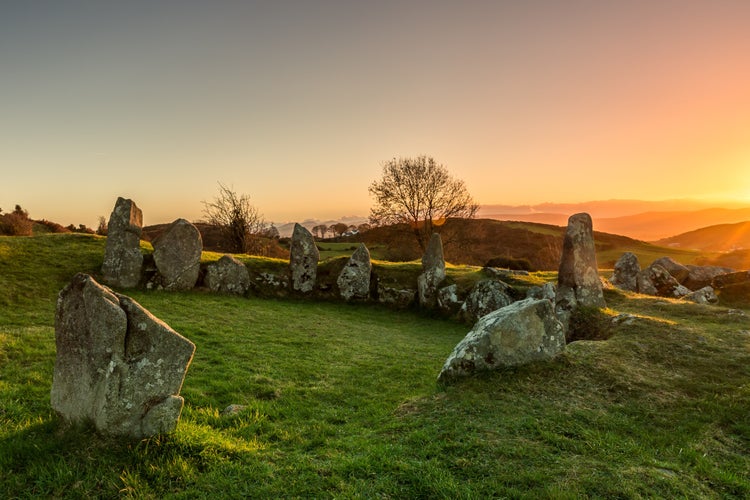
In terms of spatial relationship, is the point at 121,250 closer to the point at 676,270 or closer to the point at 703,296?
the point at 703,296

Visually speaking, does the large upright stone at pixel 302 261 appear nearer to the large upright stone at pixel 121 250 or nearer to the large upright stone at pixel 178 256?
the large upright stone at pixel 178 256

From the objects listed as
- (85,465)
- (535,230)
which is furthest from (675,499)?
(535,230)

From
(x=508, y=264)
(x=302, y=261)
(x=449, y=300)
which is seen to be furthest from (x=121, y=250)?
(x=508, y=264)

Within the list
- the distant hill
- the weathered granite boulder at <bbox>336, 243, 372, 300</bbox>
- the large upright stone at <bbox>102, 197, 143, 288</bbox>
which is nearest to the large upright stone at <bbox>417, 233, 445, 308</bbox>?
the weathered granite boulder at <bbox>336, 243, 372, 300</bbox>

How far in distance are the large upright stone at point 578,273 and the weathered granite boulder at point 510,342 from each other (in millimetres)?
6657

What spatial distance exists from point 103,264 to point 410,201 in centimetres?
3020

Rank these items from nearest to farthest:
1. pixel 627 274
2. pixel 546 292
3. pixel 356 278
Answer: pixel 546 292 < pixel 356 278 < pixel 627 274

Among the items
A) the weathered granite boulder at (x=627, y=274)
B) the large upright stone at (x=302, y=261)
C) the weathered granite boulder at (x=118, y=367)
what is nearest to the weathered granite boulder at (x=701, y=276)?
the weathered granite boulder at (x=627, y=274)

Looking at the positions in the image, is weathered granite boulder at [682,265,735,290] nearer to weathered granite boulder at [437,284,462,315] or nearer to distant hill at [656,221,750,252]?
weathered granite boulder at [437,284,462,315]

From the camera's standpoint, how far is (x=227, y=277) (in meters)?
21.2

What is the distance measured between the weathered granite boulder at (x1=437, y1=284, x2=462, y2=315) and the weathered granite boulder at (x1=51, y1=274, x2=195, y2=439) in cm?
1614

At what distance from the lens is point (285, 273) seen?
23594mm

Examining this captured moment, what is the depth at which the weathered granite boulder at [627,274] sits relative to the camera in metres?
23.6

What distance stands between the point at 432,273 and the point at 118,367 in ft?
57.9
